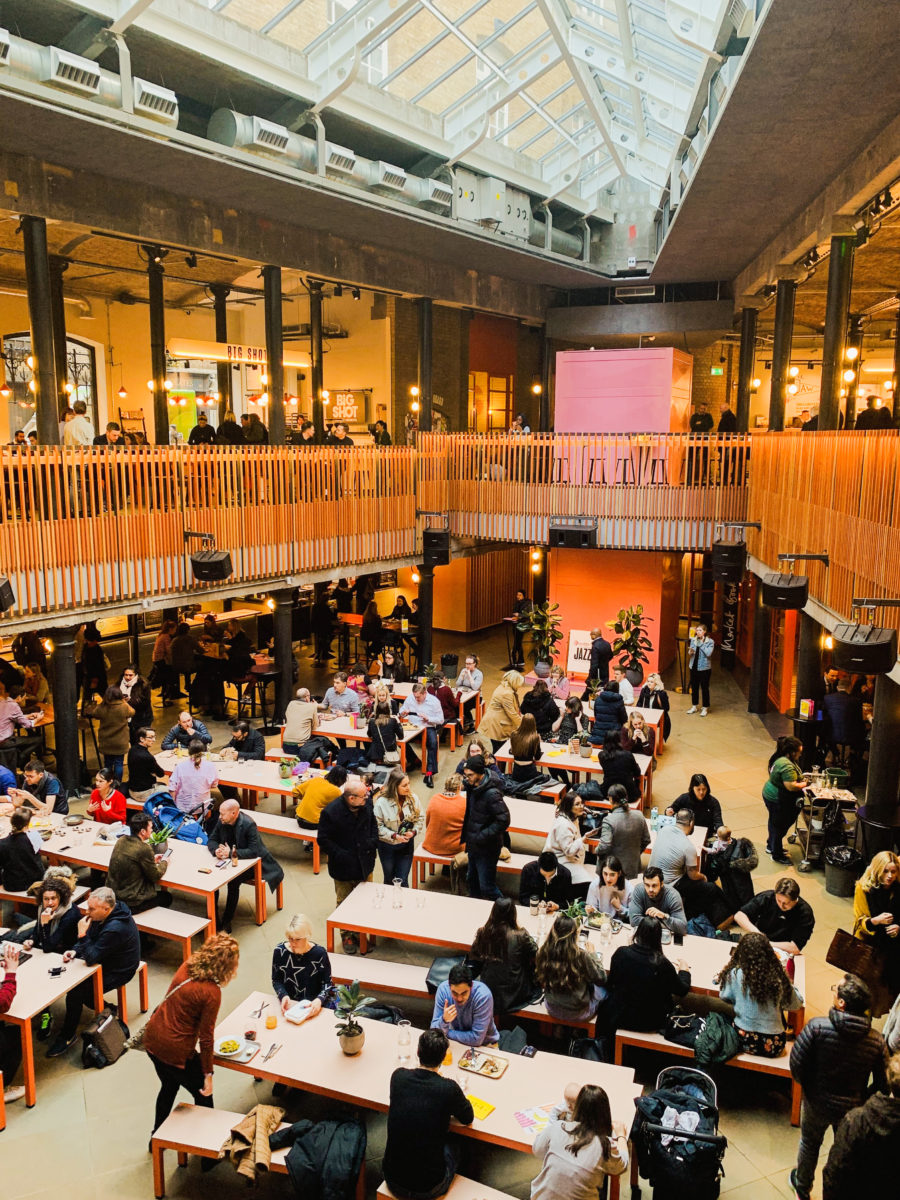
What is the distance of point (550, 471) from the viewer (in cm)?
1661

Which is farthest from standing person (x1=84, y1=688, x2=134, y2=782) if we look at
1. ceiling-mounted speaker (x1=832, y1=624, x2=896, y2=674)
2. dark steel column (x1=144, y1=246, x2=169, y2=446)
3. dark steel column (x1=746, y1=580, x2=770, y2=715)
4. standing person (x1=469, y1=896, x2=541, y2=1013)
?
dark steel column (x1=746, y1=580, x2=770, y2=715)

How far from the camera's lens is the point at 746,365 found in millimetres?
17656

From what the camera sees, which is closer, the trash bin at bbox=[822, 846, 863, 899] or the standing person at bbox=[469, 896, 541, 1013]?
the standing person at bbox=[469, 896, 541, 1013]

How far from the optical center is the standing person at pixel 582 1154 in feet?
15.0

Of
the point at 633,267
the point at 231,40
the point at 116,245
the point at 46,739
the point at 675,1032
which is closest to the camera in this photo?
the point at 675,1032

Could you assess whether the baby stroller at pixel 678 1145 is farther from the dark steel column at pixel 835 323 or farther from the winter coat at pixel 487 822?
the dark steel column at pixel 835 323

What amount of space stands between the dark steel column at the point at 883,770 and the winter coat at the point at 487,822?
3592 millimetres

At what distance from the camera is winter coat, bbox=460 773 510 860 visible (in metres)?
8.16

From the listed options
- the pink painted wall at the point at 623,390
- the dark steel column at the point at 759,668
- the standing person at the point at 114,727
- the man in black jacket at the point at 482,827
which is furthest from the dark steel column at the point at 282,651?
the dark steel column at the point at 759,668

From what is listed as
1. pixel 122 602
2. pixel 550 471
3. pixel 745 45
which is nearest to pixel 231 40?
pixel 745 45

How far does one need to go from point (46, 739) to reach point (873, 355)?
27683 mm

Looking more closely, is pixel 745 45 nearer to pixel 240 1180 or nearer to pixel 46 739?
pixel 240 1180

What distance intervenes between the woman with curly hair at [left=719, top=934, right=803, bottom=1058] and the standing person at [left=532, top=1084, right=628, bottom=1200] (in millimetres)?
1710

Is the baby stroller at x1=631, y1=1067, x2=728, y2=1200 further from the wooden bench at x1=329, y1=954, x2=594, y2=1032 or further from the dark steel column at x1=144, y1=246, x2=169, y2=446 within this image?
the dark steel column at x1=144, y1=246, x2=169, y2=446
